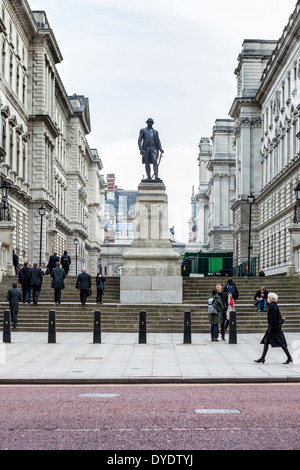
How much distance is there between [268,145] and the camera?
74.2m

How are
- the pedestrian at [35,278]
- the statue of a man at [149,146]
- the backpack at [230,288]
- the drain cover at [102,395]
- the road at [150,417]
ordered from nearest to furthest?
the road at [150,417], the drain cover at [102,395], the backpack at [230,288], the pedestrian at [35,278], the statue of a man at [149,146]

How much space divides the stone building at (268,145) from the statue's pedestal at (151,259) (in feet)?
65.2

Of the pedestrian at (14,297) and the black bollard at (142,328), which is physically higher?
the pedestrian at (14,297)

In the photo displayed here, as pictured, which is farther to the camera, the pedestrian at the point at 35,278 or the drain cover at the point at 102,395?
the pedestrian at the point at 35,278

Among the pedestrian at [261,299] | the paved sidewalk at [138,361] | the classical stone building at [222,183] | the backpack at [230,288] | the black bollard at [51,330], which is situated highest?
the classical stone building at [222,183]

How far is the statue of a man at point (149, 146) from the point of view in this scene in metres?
33.4

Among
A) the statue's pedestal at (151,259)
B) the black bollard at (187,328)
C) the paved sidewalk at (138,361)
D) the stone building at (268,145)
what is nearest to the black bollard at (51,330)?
the paved sidewalk at (138,361)

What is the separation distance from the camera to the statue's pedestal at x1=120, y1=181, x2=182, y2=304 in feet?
103

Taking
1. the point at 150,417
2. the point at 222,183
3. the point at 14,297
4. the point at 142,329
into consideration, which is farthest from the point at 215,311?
the point at 222,183

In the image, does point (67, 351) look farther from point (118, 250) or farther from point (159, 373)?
point (118, 250)

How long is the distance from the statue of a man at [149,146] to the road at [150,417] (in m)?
20.0

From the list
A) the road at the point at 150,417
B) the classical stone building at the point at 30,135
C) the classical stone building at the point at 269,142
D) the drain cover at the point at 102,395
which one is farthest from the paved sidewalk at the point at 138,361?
the classical stone building at the point at 269,142

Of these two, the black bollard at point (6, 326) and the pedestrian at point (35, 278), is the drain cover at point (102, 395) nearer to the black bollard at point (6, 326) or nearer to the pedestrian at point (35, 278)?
the black bollard at point (6, 326)

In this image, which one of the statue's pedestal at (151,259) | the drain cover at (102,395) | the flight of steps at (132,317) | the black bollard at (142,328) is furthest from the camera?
the statue's pedestal at (151,259)
